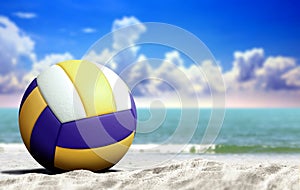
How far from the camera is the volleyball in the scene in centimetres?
601

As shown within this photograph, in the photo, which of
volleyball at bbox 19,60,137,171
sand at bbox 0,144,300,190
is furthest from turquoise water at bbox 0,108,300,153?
sand at bbox 0,144,300,190

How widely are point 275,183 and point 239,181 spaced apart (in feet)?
1.32

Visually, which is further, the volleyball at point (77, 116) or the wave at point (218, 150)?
the wave at point (218, 150)

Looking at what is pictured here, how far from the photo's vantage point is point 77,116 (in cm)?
598

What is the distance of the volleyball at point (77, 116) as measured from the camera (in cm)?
601

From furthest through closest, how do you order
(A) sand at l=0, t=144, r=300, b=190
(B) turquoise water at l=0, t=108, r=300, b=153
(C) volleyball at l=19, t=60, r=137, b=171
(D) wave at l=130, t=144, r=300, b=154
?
(B) turquoise water at l=0, t=108, r=300, b=153 → (D) wave at l=130, t=144, r=300, b=154 → (C) volleyball at l=19, t=60, r=137, b=171 → (A) sand at l=0, t=144, r=300, b=190

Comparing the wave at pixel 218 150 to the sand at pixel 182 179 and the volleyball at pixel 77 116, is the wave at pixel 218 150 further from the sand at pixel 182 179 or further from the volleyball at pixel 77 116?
the sand at pixel 182 179

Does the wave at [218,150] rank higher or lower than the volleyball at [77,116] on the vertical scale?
lower

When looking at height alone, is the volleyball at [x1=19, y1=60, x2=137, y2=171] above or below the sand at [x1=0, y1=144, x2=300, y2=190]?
above

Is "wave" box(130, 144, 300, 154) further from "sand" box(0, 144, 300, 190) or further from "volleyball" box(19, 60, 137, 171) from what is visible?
"sand" box(0, 144, 300, 190)

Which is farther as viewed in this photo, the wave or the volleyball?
the wave

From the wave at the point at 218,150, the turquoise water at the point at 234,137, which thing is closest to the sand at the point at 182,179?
the turquoise water at the point at 234,137

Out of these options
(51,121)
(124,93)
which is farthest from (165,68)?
(51,121)

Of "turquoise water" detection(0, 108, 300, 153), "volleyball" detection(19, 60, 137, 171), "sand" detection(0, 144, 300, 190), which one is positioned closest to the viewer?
"sand" detection(0, 144, 300, 190)
